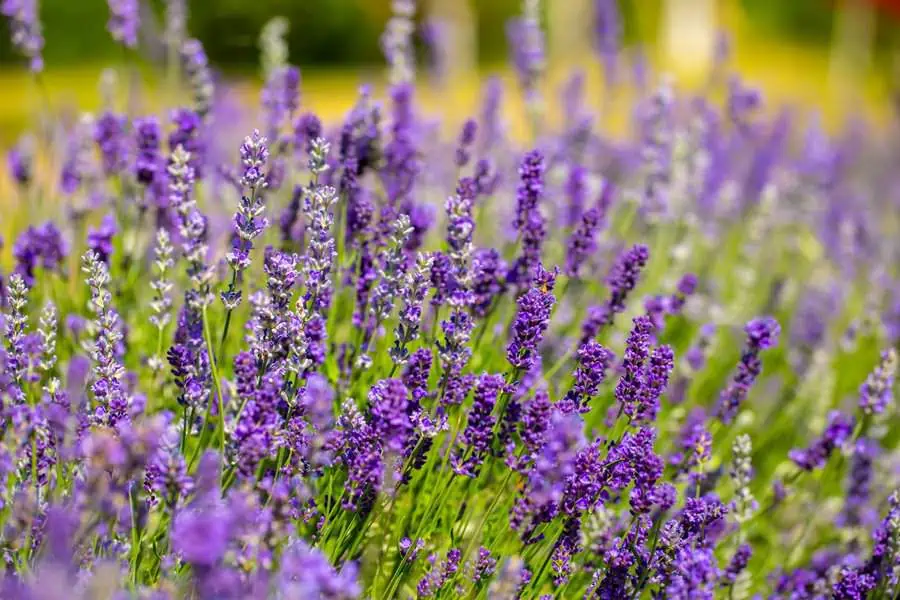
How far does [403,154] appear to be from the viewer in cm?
307

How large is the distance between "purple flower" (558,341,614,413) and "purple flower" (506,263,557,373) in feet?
0.33

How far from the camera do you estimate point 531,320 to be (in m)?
1.94

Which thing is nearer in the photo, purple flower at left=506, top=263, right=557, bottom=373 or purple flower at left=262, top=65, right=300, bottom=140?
purple flower at left=506, top=263, right=557, bottom=373

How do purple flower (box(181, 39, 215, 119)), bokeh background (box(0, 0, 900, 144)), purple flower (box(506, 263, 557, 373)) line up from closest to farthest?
purple flower (box(506, 263, 557, 373)) < purple flower (box(181, 39, 215, 119)) < bokeh background (box(0, 0, 900, 144))

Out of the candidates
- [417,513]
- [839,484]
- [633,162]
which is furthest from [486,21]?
[417,513]

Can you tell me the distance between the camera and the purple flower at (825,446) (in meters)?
2.61

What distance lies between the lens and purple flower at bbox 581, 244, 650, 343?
238 centimetres

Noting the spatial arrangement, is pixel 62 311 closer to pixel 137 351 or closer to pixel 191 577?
pixel 137 351

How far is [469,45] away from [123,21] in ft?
36.7

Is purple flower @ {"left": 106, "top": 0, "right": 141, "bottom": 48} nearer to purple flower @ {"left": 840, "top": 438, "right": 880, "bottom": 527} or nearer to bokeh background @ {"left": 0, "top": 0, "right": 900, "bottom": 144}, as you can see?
bokeh background @ {"left": 0, "top": 0, "right": 900, "bottom": 144}

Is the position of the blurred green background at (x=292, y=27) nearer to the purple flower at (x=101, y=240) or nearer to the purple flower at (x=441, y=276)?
the purple flower at (x=101, y=240)

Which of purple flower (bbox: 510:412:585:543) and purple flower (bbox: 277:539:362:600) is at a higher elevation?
purple flower (bbox: 277:539:362:600)

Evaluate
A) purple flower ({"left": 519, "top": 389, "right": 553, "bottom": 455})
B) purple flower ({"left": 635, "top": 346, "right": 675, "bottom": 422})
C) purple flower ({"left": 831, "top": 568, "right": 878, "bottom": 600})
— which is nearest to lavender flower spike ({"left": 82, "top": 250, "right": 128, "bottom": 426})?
purple flower ({"left": 519, "top": 389, "right": 553, "bottom": 455})

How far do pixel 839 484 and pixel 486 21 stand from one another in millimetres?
18985
